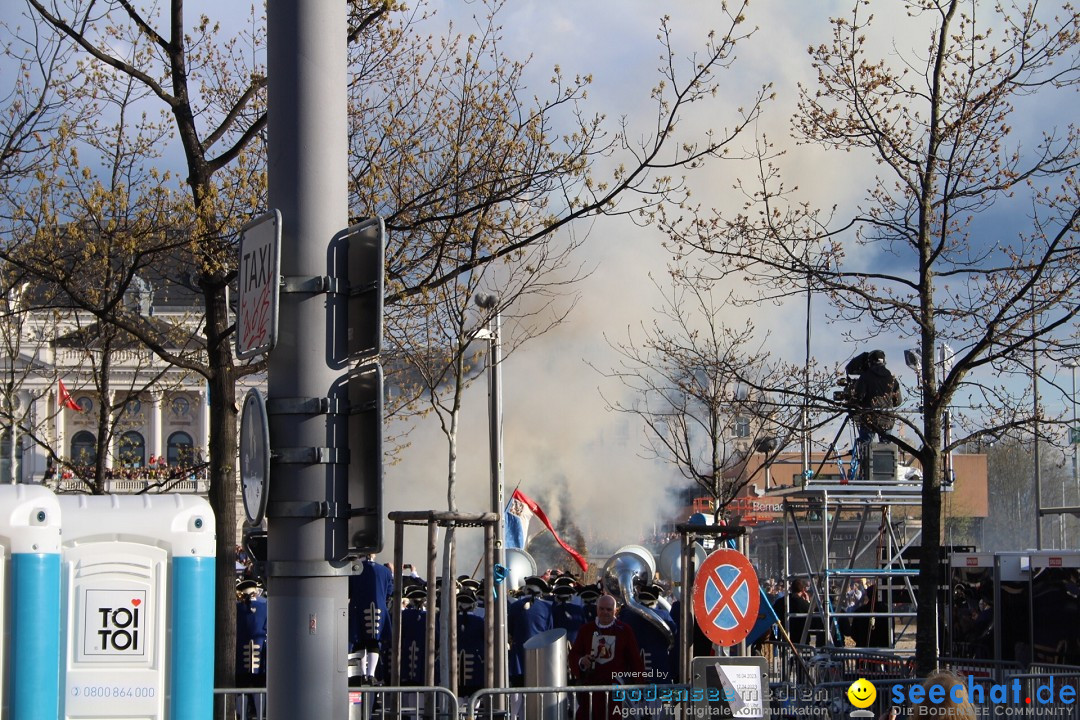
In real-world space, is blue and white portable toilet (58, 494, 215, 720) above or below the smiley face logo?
above

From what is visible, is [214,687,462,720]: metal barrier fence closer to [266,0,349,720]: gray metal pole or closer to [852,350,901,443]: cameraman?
[266,0,349,720]: gray metal pole

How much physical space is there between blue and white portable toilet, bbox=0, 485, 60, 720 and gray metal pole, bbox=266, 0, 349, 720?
2.70 meters

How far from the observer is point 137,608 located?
696cm

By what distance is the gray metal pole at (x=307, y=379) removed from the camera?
4.36 m

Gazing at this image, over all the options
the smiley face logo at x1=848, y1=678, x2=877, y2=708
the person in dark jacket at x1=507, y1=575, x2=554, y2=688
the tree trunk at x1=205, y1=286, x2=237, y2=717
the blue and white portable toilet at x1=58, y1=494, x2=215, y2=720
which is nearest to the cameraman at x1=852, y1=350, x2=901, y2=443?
the smiley face logo at x1=848, y1=678, x2=877, y2=708

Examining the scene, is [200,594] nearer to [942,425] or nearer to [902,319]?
[902,319]

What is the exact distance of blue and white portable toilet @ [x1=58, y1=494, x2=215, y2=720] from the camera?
6875 mm

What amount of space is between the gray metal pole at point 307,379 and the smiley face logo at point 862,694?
18.8 feet

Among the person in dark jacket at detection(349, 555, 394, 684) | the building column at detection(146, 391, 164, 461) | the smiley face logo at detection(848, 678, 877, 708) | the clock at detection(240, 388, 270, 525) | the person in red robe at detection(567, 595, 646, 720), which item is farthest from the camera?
the building column at detection(146, 391, 164, 461)

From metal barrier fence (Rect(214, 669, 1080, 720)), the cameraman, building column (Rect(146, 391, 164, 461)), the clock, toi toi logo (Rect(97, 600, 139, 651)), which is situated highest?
building column (Rect(146, 391, 164, 461))

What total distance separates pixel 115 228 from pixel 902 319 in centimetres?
663

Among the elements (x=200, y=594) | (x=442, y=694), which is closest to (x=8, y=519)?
(x=200, y=594)

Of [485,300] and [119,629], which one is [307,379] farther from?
[485,300]

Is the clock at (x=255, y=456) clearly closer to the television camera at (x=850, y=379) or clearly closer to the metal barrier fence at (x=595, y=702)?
the metal barrier fence at (x=595, y=702)
